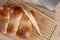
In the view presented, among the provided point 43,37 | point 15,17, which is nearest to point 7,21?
point 15,17

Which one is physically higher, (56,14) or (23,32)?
(56,14)

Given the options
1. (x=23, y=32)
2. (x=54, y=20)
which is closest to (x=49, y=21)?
(x=54, y=20)

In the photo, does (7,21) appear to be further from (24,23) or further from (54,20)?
(54,20)

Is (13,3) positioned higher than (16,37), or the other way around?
(13,3)

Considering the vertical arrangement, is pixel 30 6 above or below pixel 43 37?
above

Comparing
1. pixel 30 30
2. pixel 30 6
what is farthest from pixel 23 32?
pixel 30 6

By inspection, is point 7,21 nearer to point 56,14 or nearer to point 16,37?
A: point 16,37

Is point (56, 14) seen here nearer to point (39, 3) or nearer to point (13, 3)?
point (39, 3)
